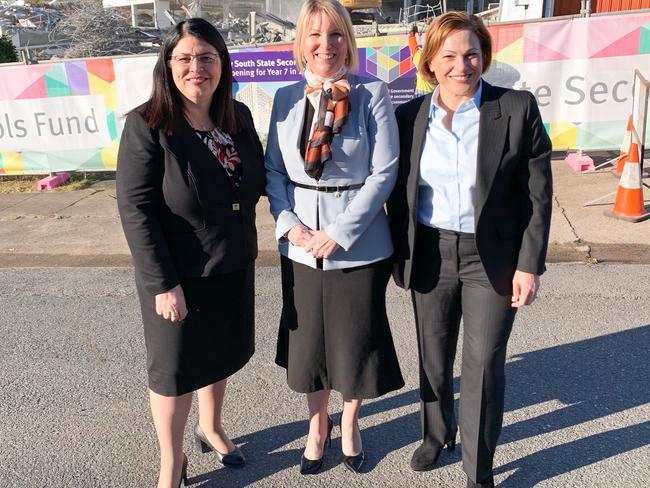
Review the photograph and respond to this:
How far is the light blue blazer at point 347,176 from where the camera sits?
2.37 m

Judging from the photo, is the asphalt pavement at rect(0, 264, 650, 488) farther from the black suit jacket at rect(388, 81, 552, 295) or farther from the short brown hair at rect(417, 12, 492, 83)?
the short brown hair at rect(417, 12, 492, 83)

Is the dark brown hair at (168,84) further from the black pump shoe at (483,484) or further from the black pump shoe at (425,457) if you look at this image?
→ the black pump shoe at (483,484)

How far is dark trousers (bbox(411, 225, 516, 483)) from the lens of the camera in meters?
2.40

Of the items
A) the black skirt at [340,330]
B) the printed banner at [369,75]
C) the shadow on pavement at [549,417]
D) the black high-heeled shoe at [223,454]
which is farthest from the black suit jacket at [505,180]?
the printed banner at [369,75]

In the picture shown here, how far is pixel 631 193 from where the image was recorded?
5914 millimetres

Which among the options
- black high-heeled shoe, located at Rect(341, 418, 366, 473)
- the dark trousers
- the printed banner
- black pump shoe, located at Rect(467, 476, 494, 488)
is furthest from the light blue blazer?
the printed banner

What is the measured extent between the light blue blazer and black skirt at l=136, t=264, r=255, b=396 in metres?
0.33

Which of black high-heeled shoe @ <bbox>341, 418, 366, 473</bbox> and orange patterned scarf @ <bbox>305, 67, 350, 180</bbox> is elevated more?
orange patterned scarf @ <bbox>305, 67, 350, 180</bbox>

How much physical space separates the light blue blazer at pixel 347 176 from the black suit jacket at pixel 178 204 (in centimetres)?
16

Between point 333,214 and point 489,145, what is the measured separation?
665mm

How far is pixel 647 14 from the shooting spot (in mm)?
6957

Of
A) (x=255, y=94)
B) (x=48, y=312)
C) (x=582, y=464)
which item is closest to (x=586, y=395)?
(x=582, y=464)

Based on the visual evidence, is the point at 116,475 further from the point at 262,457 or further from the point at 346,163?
the point at 346,163

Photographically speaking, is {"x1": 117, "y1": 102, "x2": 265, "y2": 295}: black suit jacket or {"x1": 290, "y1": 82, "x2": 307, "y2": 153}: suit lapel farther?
{"x1": 290, "y1": 82, "x2": 307, "y2": 153}: suit lapel
